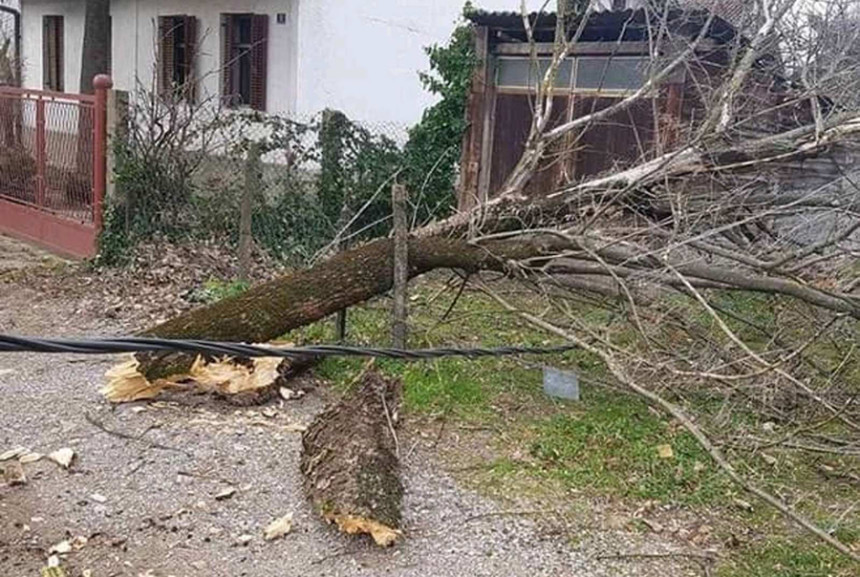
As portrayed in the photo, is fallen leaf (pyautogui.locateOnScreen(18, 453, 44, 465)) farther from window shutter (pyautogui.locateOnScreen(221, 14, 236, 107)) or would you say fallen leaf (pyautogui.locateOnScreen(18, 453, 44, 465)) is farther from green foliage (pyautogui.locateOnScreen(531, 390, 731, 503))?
window shutter (pyautogui.locateOnScreen(221, 14, 236, 107))

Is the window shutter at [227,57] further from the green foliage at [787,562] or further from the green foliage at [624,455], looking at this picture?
the green foliage at [787,562]

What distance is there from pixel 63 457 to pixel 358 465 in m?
1.47

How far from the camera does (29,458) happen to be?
4.33 metres

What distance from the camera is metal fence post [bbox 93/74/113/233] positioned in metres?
8.41

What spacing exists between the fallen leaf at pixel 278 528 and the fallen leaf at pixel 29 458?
4.32ft

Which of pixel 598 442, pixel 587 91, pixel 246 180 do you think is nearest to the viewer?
pixel 598 442

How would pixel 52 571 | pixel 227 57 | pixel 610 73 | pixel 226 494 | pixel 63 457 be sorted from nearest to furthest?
1. pixel 52 571
2. pixel 226 494
3. pixel 63 457
4. pixel 610 73
5. pixel 227 57

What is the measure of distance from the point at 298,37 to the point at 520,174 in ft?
23.2

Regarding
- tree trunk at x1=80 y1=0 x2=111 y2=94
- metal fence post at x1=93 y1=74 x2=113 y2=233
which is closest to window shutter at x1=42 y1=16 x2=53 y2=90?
tree trunk at x1=80 y1=0 x2=111 y2=94

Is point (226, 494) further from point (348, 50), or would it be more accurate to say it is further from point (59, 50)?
point (59, 50)

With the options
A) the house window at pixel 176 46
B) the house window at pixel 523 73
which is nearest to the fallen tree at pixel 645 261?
the house window at pixel 523 73

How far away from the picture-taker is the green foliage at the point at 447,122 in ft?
35.1

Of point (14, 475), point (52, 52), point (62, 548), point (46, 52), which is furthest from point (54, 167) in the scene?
point (46, 52)

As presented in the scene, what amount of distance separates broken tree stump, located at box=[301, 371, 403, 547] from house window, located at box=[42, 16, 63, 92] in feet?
52.9
